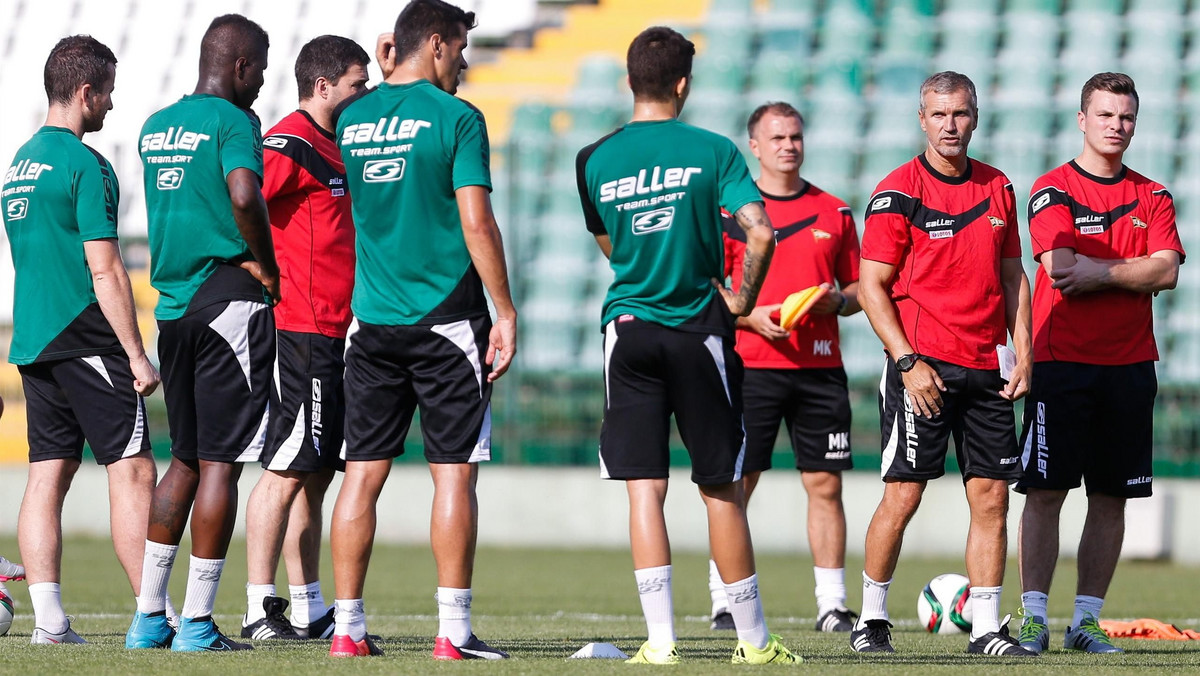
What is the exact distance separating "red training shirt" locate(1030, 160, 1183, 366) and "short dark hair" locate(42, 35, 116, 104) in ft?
12.8


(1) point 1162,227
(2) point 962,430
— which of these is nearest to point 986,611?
(2) point 962,430

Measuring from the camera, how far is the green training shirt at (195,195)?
5895 millimetres

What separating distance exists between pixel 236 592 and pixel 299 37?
12275mm

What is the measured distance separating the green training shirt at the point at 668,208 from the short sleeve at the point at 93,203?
78.6 inches

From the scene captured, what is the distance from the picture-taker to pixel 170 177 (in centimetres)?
596

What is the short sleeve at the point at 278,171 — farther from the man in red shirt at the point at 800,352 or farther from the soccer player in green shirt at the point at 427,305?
the man in red shirt at the point at 800,352

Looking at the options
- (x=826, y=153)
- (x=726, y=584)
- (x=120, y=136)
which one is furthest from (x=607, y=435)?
(x=120, y=136)

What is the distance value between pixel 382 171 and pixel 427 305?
499 millimetres

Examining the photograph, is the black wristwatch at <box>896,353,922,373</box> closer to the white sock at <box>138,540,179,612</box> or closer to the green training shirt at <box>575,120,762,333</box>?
the green training shirt at <box>575,120,762,333</box>

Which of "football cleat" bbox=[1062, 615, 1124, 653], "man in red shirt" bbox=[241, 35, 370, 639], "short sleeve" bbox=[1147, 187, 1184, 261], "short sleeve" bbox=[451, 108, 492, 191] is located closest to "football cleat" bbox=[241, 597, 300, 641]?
"man in red shirt" bbox=[241, 35, 370, 639]

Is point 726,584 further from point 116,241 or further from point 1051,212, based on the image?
point 116,241

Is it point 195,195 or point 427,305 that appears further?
point 195,195

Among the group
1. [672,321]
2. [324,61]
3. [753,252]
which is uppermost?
[324,61]

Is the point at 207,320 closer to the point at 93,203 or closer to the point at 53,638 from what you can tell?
the point at 93,203
